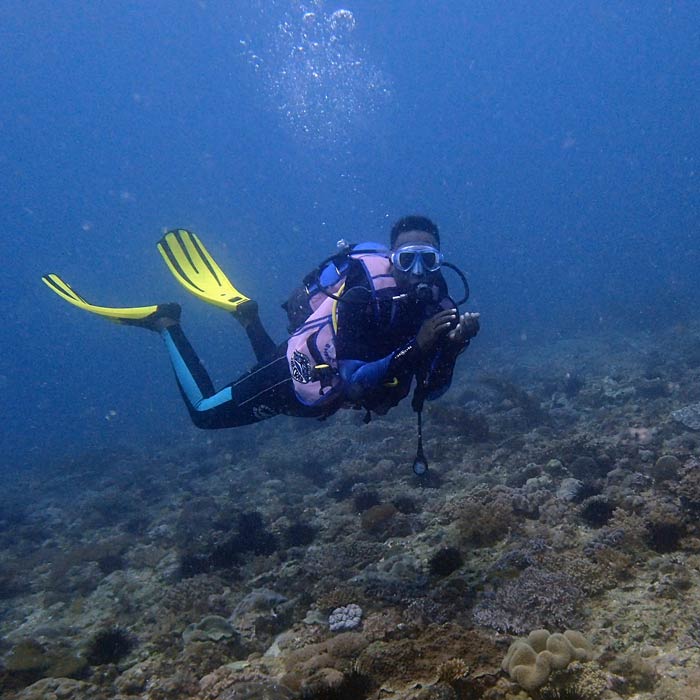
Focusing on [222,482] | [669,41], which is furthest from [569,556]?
[669,41]

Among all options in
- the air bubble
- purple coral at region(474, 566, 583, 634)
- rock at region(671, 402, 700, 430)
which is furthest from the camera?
the air bubble

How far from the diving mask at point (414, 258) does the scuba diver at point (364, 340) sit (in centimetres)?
1

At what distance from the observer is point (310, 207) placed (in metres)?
170

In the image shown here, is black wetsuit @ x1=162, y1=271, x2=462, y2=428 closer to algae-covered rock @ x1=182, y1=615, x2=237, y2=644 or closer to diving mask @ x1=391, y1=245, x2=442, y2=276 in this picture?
diving mask @ x1=391, y1=245, x2=442, y2=276

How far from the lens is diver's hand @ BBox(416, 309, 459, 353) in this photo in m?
3.92

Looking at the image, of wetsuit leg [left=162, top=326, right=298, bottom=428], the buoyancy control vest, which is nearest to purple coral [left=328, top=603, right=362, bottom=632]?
the buoyancy control vest

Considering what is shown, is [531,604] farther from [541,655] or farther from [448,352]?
[448,352]

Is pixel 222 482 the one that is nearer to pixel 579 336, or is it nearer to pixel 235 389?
pixel 235 389

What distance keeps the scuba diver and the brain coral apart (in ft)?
6.25

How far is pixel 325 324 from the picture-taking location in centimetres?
514

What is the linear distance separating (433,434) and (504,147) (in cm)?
17417

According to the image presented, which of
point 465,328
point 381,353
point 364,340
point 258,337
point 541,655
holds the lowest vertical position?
point 541,655

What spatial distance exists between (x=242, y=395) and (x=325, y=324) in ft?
5.96

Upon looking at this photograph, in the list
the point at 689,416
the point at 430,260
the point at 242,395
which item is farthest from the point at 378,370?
the point at 689,416
